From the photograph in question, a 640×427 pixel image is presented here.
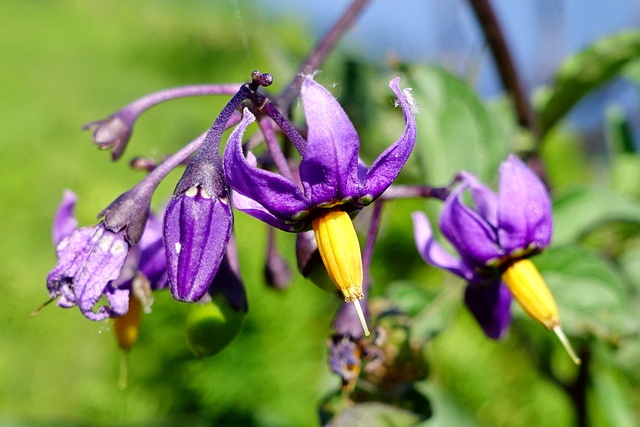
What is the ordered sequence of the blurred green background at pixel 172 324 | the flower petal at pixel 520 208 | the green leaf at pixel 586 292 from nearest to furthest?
the flower petal at pixel 520 208 < the green leaf at pixel 586 292 < the blurred green background at pixel 172 324

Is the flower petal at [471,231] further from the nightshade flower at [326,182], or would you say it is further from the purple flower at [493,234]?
the nightshade flower at [326,182]

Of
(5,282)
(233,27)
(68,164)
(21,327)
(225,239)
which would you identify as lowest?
(225,239)

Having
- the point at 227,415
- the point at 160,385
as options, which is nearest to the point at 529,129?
the point at 227,415

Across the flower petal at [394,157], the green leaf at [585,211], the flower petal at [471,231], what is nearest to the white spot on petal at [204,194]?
the flower petal at [394,157]

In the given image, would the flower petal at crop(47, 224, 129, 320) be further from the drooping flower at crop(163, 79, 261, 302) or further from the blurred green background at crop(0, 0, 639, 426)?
the blurred green background at crop(0, 0, 639, 426)

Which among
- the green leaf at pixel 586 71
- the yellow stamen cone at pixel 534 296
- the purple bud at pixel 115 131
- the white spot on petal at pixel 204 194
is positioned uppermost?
the purple bud at pixel 115 131

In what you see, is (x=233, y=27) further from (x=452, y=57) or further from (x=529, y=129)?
(x=529, y=129)
